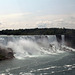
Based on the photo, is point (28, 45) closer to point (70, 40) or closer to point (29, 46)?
point (29, 46)

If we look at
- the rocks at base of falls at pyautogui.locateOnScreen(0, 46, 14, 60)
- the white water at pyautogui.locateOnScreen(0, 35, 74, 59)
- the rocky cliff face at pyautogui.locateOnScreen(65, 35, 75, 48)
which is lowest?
the rocky cliff face at pyautogui.locateOnScreen(65, 35, 75, 48)

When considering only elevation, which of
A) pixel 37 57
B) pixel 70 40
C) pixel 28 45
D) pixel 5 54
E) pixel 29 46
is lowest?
pixel 70 40

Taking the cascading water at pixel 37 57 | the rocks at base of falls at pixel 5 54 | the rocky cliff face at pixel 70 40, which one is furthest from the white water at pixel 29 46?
the rocky cliff face at pixel 70 40

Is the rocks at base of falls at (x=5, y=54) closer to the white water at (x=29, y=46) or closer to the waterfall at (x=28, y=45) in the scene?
the white water at (x=29, y=46)

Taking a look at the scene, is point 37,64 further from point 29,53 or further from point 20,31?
point 20,31

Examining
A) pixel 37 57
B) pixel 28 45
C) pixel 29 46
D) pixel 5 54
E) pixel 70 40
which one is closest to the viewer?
pixel 37 57

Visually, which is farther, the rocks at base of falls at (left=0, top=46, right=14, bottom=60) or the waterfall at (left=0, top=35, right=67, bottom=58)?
the waterfall at (left=0, top=35, right=67, bottom=58)

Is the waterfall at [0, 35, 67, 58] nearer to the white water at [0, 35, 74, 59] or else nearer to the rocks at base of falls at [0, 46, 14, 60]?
the white water at [0, 35, 74, 59]

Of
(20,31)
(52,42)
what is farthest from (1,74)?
(20,31)

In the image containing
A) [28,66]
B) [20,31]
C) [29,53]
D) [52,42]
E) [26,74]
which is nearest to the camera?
[26,74]

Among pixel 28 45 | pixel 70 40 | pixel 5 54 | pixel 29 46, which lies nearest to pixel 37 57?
pixel 5 54

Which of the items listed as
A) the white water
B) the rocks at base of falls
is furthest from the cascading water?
the rocks at base of falls
